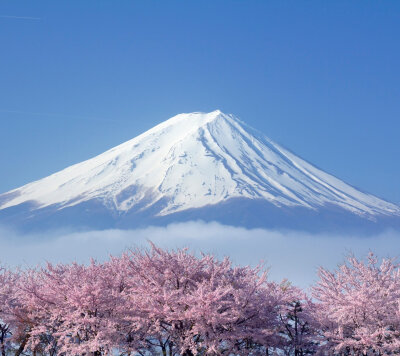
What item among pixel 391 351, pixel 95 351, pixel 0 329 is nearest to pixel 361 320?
pixel 391 351

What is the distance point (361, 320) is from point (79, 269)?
41.4ft

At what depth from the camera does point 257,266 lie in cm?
2920

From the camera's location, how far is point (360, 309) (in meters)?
25.6

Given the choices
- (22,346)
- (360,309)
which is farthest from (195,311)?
(22,346)

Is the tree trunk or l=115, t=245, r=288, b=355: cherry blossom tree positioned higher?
l=115, t=245, r=288, b=355: cherry blossom tree

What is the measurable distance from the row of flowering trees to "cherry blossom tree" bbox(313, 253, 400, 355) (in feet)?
0.16

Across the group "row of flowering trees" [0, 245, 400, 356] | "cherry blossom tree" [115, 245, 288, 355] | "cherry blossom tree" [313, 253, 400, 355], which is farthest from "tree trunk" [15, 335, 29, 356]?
"cherry blossom tree" [313, 253, 400, 355]

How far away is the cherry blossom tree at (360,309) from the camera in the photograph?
25.2 meters

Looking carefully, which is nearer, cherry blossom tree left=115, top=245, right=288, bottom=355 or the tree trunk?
cherry blossom tree left=115, top=245, right=288, bottom=355

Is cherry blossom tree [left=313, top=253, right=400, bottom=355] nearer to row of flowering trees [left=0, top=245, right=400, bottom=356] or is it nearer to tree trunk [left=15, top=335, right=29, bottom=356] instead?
row of flowering trees [left=0, top=245, right=400, bottom=356]

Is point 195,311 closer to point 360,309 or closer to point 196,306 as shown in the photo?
point 196,306

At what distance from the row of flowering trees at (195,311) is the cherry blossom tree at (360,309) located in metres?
0.05

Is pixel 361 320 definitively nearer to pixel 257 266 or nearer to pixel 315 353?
pixel 315 353

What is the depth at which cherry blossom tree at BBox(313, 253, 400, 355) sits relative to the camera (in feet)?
82.8
